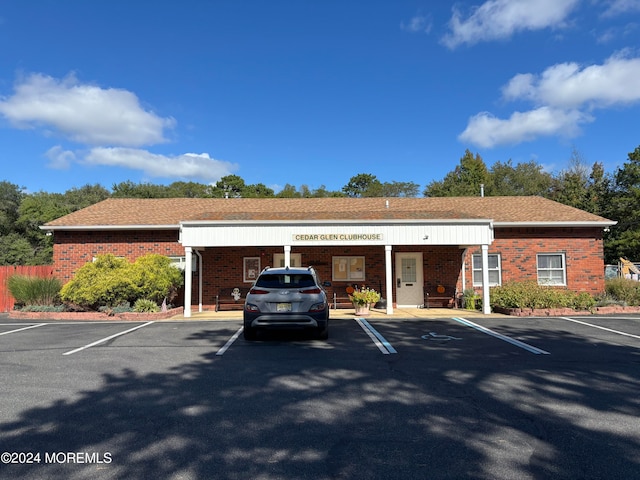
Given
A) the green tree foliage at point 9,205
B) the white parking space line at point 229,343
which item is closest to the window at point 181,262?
the white parking space line at point 229,343

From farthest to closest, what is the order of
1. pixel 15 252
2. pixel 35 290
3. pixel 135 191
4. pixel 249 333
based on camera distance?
pixel 135 191 < pixel 15 252 < pixel 35 290 < pixel 249 333

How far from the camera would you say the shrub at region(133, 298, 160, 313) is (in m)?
14.5

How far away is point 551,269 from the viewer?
18.2m

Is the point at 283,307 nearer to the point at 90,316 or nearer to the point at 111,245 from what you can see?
the point at 90,316

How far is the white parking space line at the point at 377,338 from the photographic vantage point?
333 inches

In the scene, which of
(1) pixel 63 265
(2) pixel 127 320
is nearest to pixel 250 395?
(2) pixel 127 320

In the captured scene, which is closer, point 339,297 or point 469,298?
point 469,298

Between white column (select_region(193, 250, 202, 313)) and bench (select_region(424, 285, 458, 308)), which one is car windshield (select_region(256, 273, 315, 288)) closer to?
white column (select_region(193, 250, 202, 313))

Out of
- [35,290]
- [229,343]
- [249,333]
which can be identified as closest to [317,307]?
[249,333]

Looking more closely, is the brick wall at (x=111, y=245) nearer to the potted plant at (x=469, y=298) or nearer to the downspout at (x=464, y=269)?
the potted plant at (x=469, y=298)

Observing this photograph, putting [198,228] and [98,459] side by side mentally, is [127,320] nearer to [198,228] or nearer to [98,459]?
[198,228]

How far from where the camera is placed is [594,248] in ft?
59.7

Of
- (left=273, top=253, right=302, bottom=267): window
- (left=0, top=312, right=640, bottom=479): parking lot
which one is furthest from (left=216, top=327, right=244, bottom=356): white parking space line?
(left=273, top=253, right=302, bottom=267): window

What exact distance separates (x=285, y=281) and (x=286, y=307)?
620mm
